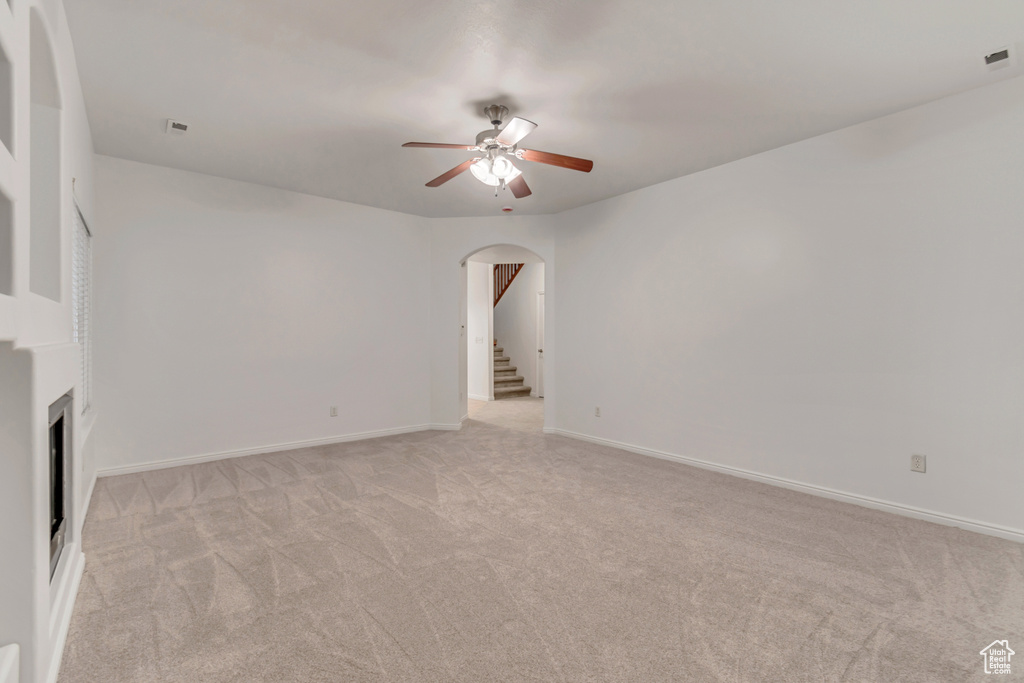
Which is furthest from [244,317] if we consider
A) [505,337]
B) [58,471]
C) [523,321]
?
[505,337]

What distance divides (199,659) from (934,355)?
4.10 meters

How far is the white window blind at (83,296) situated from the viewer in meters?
3.14

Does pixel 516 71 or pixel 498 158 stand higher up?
pixel 516 71

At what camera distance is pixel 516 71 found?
2.63 m

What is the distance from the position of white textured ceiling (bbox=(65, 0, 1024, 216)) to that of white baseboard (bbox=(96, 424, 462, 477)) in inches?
99.7

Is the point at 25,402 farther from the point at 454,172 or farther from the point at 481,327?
the point at 481,327

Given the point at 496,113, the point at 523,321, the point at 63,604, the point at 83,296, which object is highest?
the point at 496,113

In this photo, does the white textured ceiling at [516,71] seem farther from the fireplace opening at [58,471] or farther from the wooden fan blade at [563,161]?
the fireplace opening at [58,471]

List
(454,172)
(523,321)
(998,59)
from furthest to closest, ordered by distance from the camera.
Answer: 1. (523,321)
2. (454,172)
3. (998,59)

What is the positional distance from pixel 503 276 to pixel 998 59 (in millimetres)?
8136

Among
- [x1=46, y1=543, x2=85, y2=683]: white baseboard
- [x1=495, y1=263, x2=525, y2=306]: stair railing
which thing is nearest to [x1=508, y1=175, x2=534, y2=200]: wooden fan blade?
[x1=46, y1=543, x2=85, y2=683]: white baseboard

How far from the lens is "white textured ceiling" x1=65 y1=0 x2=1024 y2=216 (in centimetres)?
220

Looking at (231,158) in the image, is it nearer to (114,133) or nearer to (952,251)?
(114,133)

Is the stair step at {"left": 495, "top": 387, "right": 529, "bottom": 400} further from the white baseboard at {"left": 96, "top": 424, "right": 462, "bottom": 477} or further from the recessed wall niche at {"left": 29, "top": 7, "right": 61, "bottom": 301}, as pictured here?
the recessed wall niche at {"left": 29, "top": 7, "right": 61, "bottom": 301}
